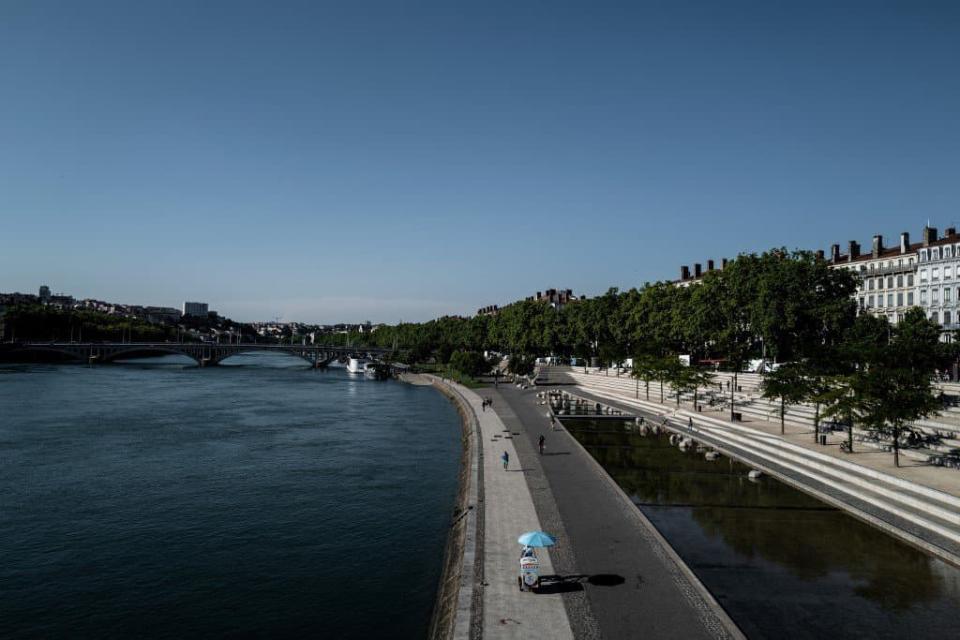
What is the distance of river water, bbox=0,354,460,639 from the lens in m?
21.8

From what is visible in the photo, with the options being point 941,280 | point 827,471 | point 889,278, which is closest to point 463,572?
point 827,471

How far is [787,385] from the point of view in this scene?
4291 centimetres

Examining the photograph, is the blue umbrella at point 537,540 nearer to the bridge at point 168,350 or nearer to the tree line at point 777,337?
the tree line at point 777,337

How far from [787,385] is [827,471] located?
1090 cm

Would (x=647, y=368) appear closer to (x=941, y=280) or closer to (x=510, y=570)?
(x=941, y=280)

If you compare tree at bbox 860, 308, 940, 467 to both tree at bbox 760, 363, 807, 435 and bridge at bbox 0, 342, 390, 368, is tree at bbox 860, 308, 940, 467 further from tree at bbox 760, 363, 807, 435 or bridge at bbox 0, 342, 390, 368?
bridge at bbox 0, 342, 390, 368

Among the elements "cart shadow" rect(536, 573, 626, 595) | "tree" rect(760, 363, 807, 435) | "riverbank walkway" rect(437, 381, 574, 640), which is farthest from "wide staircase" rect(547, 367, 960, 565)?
"riverbank walkway" rect(437, 381, 574, 640)

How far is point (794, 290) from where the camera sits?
67.7 meters

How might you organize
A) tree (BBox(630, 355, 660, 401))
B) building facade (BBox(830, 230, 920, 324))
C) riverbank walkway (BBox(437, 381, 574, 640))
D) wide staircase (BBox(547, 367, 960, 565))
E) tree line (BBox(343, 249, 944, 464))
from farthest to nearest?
building facade (BBox(830, 230, 920, 324)) → tree (BBox(630, 355, 660, 401)) → tree line (BBox(343, 249, 944, 464)) → wide staircase (BBox(547, 367, 960, 565)) → riverbank walkway (BBox(437, 381, 574, 640))

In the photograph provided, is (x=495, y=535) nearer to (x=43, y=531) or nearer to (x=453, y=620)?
(x=453, y=620)

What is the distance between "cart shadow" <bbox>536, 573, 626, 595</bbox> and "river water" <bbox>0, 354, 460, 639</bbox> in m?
4.70

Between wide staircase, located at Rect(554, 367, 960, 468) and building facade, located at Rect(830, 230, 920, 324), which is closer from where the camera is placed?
wide staircase, located at Rect(554, 367, 960, 468)

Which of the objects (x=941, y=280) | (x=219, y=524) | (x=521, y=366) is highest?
(x=941, y=280)

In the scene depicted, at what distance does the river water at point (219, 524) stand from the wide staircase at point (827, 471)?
17.5 m
